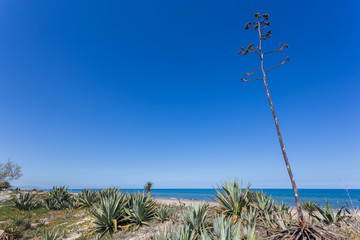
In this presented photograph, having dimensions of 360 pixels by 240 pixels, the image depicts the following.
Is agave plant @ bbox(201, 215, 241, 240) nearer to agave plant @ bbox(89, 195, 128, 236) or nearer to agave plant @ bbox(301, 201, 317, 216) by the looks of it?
agave plant @ bbox(89, 195, 128, 236)

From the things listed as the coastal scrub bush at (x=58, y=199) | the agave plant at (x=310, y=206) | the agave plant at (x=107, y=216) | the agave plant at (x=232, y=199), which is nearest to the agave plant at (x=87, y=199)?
the coastal scrub bush at (x=58, y=199)

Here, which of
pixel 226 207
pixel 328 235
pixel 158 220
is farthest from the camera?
pixel 158 220

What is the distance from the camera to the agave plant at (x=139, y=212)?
8.16m

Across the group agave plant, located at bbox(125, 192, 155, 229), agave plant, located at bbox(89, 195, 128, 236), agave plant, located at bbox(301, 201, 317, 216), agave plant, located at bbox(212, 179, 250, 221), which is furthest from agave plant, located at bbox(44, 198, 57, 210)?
agave plant, located at bbox(301, 201, 317, 216)

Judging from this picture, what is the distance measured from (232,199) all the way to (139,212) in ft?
14.1

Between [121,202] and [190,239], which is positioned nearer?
[190,239]

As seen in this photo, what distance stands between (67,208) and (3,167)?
111 feet

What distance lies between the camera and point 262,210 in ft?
24.7

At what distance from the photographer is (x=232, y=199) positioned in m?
7.69

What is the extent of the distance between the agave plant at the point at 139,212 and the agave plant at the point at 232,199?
3458 mm

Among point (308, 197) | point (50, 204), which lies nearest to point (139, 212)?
point (50, 204)

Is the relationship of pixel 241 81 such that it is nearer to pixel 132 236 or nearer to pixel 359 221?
pixel 359 221

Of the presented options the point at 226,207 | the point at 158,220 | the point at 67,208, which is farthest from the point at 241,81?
the point at 67,208

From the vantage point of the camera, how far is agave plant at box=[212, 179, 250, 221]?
24.5ft
